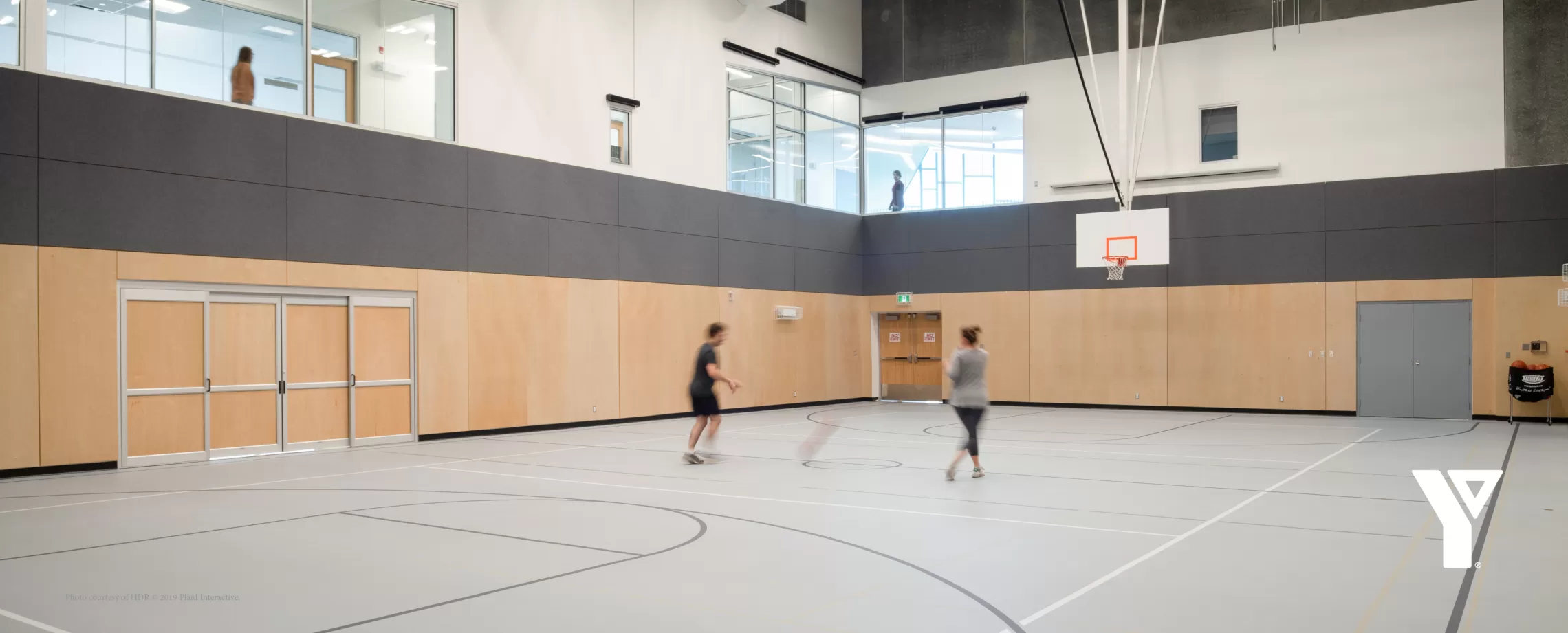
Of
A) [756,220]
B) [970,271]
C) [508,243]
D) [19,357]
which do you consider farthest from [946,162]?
[19,357]

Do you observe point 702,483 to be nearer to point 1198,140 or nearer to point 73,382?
point 73,382

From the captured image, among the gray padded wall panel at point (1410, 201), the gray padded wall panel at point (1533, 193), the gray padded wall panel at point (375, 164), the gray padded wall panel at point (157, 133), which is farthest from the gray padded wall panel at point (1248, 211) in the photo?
the gray padded wall panel at point (157, 133)

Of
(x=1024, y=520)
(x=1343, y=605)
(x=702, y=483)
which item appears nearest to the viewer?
(x=1343, y=605)

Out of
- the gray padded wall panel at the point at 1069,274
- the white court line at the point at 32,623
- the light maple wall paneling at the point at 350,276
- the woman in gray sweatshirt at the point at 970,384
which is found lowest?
the white court line at the point at 32,623

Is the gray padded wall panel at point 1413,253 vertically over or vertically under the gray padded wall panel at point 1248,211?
under

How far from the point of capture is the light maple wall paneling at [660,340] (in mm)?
19922

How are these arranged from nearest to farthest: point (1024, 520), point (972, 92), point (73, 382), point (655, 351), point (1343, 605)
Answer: point (1343, 605) < point (1024, 520) < point (73, 382) < point (655, 351) < point (972, 92)

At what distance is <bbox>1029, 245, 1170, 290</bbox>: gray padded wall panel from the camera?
A: 75.7 feet

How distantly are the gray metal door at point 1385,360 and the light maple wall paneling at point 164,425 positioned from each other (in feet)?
71.5

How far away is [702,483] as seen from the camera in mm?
11391

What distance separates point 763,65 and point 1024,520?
16.5m

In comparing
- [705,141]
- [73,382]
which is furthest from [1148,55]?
[73,382]

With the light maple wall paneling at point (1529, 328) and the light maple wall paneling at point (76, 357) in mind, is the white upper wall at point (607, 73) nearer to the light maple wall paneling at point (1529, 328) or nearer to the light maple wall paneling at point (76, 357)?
the light maple wall paneling at point (76, 357)

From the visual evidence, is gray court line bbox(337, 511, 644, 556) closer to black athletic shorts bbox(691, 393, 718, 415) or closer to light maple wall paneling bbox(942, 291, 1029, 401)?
black athletic shorts bbox(691, 393, 718, 415)
